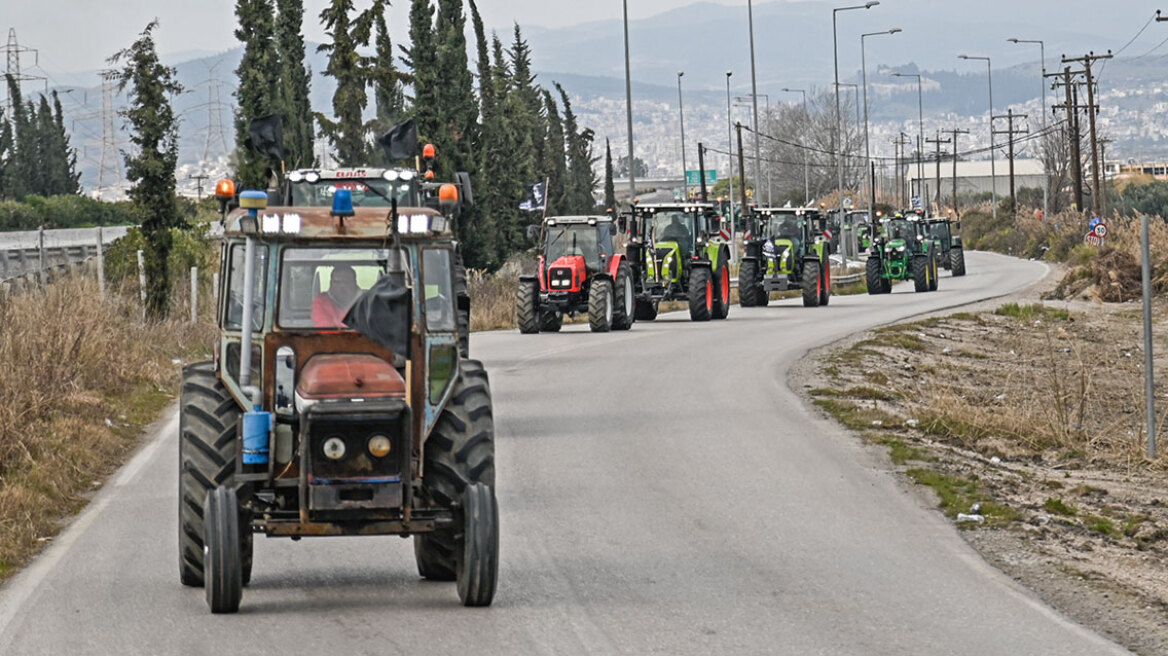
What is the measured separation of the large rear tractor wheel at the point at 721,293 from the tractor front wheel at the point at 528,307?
5.65m

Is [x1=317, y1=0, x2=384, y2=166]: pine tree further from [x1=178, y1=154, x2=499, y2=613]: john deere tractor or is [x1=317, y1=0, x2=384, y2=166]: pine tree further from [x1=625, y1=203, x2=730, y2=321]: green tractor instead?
[x1=178, y1=154, x2=499, y2=613]: john deere tractor

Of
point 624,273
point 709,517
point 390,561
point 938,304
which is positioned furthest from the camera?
point 938,304

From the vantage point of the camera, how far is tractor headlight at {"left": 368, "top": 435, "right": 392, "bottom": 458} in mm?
8773

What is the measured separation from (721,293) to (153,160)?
12688mm

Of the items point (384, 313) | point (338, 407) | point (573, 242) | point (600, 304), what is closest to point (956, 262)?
point (573, 242)

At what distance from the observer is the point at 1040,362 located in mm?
27219

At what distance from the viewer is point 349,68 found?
4812cm

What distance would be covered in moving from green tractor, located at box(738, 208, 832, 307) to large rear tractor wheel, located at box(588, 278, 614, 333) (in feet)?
35.7

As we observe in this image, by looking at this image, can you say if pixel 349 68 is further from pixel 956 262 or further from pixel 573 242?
pixel 956 262

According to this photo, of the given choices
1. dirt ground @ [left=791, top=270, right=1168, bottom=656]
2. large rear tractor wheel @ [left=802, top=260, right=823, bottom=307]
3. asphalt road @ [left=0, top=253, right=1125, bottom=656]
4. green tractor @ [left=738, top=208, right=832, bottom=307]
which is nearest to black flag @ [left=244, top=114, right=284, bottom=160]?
asphalt road @ [left=0, top=253, right=1125, bottom=656]

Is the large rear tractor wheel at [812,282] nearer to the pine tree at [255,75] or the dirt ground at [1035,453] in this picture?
the dirt ground at [1035,453]

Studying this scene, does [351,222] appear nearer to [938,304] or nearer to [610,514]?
[610,514]

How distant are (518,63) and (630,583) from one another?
68.7m

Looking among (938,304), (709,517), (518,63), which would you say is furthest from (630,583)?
(518,63)
